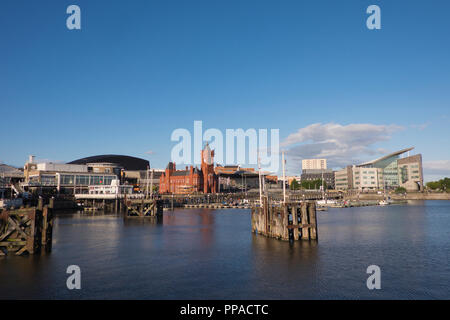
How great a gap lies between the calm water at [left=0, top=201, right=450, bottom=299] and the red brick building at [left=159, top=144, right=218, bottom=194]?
129 metres

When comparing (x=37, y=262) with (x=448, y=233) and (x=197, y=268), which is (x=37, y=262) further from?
(x=448, y=233)

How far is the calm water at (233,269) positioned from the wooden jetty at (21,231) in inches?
50.8

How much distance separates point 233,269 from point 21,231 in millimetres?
19931

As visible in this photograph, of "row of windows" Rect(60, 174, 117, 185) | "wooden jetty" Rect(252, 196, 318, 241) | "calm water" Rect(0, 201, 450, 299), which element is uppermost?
"row of windows" Rect(60, 174, 117, 185)

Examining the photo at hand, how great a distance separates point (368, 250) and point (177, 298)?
74.6 feet

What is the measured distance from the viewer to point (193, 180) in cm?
16962

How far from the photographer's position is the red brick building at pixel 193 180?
170 m

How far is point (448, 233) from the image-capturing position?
150ft

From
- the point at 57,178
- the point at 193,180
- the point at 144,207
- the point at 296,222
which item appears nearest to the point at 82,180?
the point at 57,178

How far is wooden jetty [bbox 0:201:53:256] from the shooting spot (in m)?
28.5

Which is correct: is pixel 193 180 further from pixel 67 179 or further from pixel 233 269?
pixel 233 269

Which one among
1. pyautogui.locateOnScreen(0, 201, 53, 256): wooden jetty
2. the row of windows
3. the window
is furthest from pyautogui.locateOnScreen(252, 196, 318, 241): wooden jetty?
the window

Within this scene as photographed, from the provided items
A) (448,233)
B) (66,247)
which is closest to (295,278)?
(66,247)

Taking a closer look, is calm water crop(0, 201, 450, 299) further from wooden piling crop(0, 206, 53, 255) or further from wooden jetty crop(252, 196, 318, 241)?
wooden jetty crop(252, 196, 318, 241)
